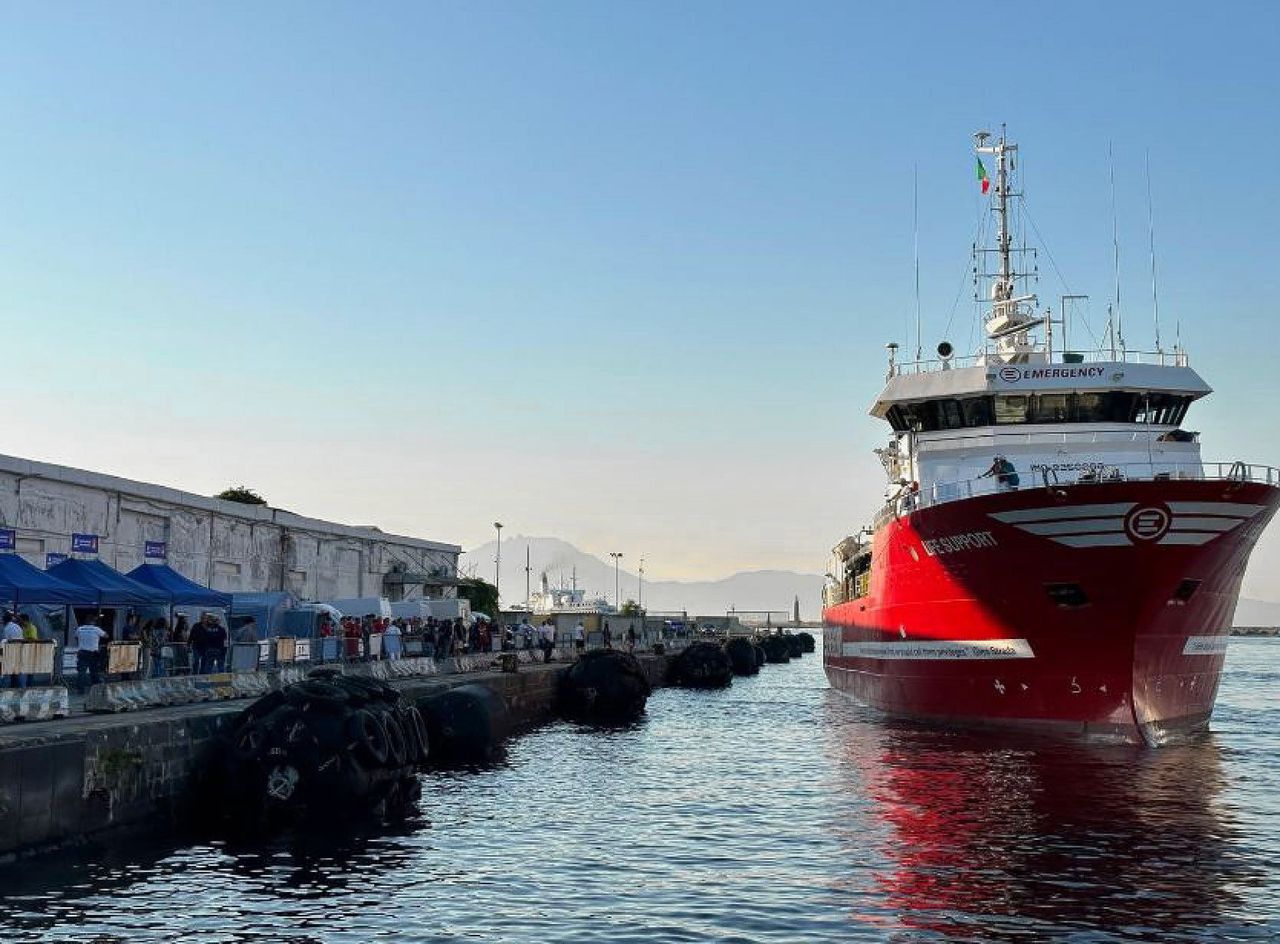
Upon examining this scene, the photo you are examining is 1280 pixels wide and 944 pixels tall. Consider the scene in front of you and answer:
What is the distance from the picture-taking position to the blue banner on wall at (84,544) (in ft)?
122

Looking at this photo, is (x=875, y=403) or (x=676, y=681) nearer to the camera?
(x=875, y=403)

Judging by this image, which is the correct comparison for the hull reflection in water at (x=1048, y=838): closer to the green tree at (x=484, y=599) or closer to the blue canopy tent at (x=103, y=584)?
the blue canopy tent at (x=103, y=584)

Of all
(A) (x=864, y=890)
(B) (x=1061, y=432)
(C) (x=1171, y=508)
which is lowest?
(A) (x=864, y=890)

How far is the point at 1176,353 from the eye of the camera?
34.2 m

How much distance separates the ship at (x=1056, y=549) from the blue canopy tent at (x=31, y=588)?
62.9 ft

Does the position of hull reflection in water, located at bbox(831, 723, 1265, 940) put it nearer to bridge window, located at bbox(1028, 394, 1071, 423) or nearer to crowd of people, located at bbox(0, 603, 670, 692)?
bridge window, located at bbox(1028, 394, 1071, 423)

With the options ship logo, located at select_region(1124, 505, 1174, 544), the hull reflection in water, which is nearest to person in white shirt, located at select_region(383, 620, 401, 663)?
the hull reflection in water

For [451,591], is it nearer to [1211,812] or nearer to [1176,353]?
[1176,353]

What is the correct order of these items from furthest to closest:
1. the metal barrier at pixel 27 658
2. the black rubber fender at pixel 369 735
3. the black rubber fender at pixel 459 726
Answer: the black rubber fender at pixel 459 726, the metal barrier at pixel 27 658, the black rubber fender at pixel 369 735

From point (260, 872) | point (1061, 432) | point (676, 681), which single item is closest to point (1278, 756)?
point (1061, 432)

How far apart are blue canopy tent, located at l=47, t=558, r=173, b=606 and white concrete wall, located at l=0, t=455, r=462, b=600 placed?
9.25 metres

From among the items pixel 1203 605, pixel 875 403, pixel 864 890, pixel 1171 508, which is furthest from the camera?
pixel 875 403

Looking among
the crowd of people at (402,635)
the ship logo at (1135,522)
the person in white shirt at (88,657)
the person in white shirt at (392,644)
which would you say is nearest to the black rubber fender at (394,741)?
the person in white shirt at (88,657)

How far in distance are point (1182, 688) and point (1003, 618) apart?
15.4 ft
